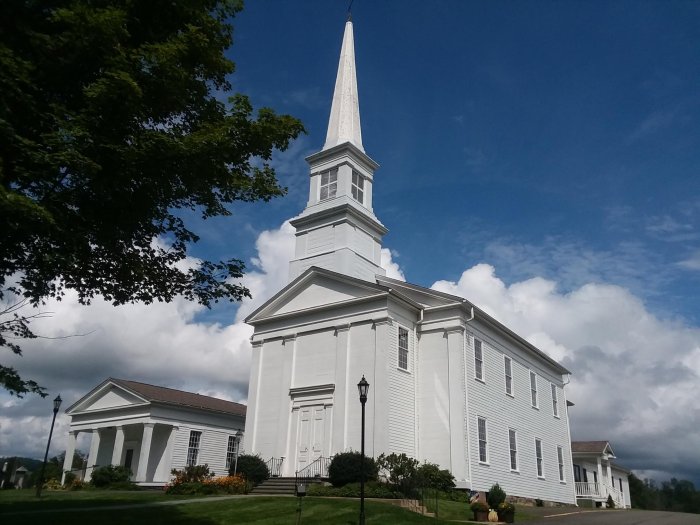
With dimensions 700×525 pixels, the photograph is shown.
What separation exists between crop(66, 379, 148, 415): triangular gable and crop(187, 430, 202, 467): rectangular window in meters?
3.99

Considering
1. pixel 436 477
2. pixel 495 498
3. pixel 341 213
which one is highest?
pixel 341 213

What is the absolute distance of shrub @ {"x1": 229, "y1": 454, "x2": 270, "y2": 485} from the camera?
26.6m

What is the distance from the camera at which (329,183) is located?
3394cm

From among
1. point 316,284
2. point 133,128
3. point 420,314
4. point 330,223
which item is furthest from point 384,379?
point 133,128

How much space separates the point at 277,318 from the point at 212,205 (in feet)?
62.5

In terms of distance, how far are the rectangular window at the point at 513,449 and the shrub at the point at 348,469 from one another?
1060 centimetres

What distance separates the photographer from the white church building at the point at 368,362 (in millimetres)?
26688

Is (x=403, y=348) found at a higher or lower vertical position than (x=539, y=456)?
higher

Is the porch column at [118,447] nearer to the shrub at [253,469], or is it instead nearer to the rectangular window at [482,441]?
the shrub at [253,469]

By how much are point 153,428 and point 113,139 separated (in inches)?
1296

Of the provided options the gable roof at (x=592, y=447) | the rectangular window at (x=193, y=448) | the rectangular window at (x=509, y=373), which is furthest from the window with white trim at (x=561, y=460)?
the rectangular window at (x=193, y=448)

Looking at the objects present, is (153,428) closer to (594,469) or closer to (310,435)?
(310,435)

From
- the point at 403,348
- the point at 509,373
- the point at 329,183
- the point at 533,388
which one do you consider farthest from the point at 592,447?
the point at 329,183

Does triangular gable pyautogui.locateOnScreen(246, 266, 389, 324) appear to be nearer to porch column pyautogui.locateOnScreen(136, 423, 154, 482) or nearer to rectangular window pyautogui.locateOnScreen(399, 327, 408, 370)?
rectangular window pyautogui.locateOnScreen(399, 327, 408, 370)
